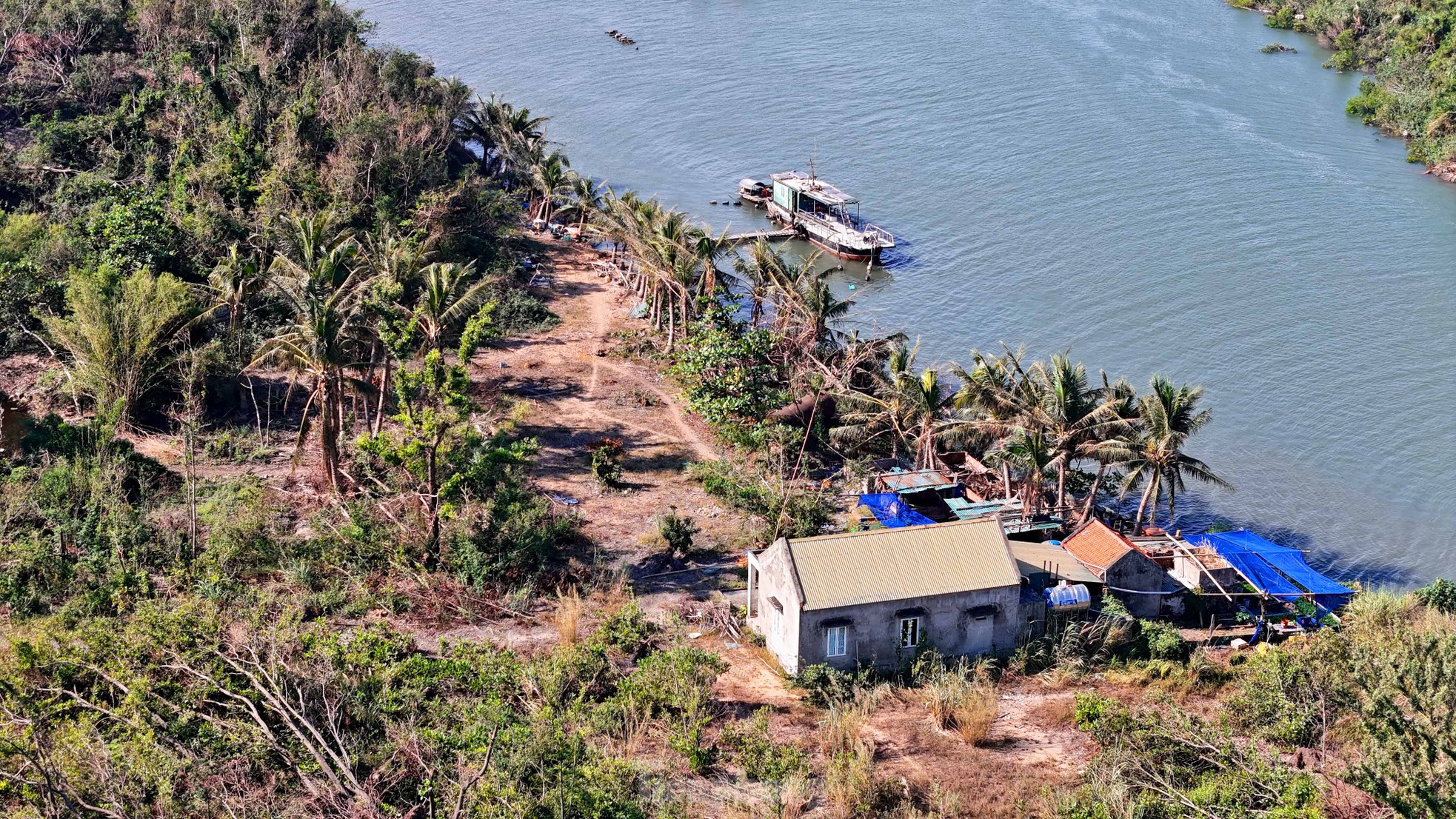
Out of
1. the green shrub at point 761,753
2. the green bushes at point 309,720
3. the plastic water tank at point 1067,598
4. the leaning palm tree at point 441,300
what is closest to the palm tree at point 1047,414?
the plastic water tank at point 1067,598

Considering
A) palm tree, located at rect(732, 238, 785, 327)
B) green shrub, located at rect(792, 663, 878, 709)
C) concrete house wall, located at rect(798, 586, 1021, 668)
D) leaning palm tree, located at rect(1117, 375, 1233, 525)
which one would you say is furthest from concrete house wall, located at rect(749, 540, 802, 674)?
palm tree, located at rect(732, 238, 785, 327)

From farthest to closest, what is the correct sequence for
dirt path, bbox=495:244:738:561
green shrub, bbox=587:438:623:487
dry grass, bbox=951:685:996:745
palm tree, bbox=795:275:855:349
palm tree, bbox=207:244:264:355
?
palm tree, bbox=795:275:855:349
palm tree, bbox=207:244:264:355
green shrub, bbox=587:438:623:487
dirt path, bbox=495:244:738:561
dry grass, bbox=951:685:996:745

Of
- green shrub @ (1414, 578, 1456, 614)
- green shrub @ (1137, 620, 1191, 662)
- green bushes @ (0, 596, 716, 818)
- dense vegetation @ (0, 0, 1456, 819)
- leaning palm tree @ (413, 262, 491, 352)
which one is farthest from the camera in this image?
leaning palm tree @ (413, 262, 491, 352)

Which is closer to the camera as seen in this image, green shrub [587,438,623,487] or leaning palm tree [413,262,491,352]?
leaning palm tree [413,262,491,352]

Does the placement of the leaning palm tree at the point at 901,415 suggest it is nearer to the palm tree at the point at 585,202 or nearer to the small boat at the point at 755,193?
the palm tree at the point at 585,202

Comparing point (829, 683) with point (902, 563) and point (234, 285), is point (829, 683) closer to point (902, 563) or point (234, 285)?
point (902, 563)

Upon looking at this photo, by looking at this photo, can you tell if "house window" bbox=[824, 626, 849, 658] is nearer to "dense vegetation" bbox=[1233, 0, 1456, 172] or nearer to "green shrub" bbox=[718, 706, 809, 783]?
"green shrub" bbox=[718, 706, 809, 783]

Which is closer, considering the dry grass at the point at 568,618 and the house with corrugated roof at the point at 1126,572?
the dry grass at the point at 568,618

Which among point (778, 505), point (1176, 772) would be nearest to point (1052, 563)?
point (778, 505)

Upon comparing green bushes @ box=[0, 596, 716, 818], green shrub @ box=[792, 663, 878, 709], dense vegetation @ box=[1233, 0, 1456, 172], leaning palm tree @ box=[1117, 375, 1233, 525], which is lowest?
green shrub @ box=[792, 663, 878, 709]
